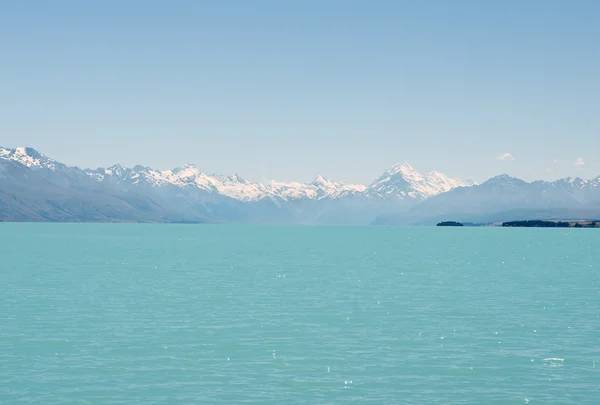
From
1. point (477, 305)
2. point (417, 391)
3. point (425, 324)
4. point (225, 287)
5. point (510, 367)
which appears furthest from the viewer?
point (225, 287)

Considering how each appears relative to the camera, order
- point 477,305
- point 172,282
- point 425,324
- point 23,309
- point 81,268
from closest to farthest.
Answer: point 425,324, point 23,309, point 477,305, point 172,282, point 81,268

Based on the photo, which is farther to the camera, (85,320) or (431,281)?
(431,281)

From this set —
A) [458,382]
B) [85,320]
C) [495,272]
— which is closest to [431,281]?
[495,272]

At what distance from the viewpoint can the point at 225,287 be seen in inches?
3506

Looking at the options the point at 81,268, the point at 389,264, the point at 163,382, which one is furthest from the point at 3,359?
the point at 389,264

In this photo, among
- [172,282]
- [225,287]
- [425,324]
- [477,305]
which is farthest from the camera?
[172,282]

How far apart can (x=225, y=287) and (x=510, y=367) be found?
50682 mm

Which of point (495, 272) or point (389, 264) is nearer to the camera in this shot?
point (495, 272)

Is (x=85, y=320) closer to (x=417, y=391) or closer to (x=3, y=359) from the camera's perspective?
(x=3, y=359)

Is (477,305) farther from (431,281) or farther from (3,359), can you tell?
(3,359)

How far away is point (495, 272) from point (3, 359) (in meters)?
91.3

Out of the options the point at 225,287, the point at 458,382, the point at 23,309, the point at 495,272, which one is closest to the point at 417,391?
the point at 458,382

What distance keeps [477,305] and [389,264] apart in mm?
67461

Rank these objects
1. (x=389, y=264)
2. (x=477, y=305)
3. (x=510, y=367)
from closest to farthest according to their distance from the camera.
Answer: (x=510, y=367)
(x=477, y=305)
(x=389, y=264)
